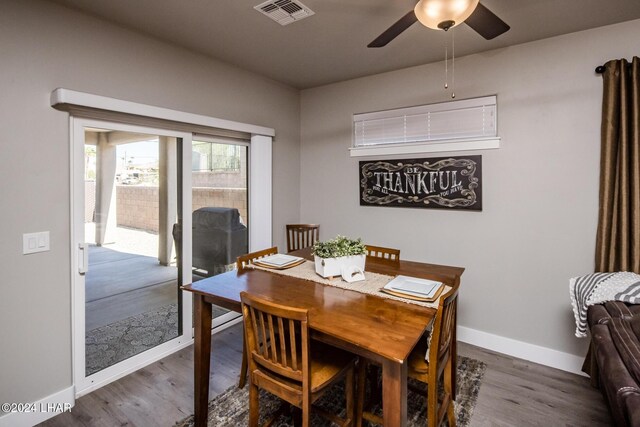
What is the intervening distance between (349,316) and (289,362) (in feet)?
1.30

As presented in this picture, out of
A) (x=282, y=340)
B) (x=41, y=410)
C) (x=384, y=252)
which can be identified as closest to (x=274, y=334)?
(x=282, y=340)

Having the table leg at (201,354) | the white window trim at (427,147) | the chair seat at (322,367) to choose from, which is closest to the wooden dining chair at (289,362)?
the chair seat at (322,367)

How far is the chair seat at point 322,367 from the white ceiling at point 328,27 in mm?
2099

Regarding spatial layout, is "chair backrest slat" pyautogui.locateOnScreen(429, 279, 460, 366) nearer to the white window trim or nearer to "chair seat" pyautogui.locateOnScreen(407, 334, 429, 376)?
"chair seat" pyautogui.locateOnScreen(407, 334, 429, 376)

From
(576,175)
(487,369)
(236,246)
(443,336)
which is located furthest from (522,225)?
(236,246)

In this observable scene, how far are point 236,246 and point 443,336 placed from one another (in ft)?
8.03

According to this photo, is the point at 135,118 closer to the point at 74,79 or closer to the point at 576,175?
the point at 74,79

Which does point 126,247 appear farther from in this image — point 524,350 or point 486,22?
point 524,350

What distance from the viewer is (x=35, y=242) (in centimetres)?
206

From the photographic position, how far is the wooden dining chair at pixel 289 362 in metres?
1.39

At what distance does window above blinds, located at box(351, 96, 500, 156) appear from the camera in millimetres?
2947

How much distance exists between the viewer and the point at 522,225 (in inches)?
111

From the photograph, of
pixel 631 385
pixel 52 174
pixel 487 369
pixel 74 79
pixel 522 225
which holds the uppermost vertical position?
pixel 74 79

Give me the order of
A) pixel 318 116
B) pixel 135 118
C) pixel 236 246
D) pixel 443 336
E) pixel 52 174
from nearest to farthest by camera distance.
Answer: pixel 443 336, pixel 52 174, pixel 135 118, pixel 236 246, pixel 318 116
